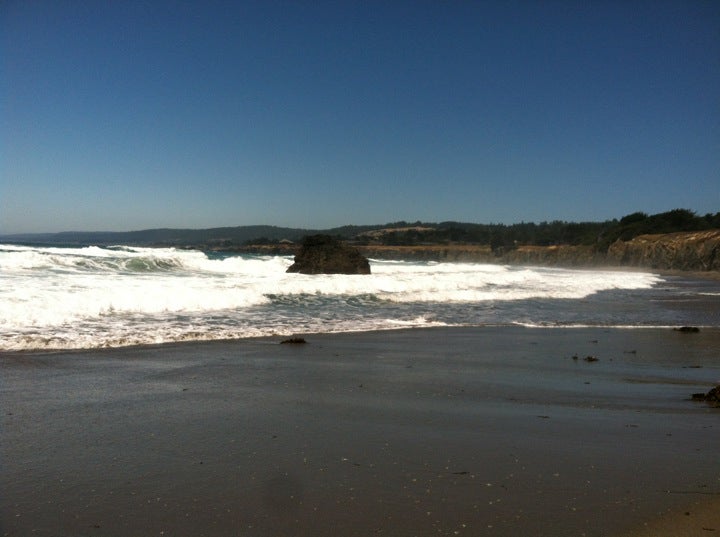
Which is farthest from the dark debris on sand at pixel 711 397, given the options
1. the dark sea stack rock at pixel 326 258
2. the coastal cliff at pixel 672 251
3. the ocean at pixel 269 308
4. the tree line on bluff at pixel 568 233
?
the tree line on bluff at pixel 568 233

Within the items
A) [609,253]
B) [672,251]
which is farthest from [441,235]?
[672,251]

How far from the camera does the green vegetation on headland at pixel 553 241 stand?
52031 millimetres

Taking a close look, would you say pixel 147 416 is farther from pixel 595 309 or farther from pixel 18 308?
pixel 595 309

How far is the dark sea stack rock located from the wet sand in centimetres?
2182

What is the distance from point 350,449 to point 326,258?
26.1 meters

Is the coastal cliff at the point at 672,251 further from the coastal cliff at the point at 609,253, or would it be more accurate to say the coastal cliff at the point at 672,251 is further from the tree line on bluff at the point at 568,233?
the tree line on bluff at the point at 568,233

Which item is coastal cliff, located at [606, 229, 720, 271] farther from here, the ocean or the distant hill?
the ocean

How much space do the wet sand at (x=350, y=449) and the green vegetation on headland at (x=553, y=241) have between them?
32932 mm

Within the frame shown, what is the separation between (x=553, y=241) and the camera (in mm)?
100312

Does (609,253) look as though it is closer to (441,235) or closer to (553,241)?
(553,241)

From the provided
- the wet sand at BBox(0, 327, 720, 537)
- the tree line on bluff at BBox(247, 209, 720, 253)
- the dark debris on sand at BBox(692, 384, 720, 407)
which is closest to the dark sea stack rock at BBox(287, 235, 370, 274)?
the wet sand at BBox(0, 327, 720, 537)

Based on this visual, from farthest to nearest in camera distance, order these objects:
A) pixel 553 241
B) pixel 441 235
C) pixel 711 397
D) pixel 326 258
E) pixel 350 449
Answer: pixel 441 235, pixel 553 241, pixel 326 258, pixel 711 397, pixel 350 449

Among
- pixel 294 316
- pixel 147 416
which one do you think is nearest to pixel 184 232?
pixel 294 316

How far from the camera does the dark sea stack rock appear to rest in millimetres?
29969
